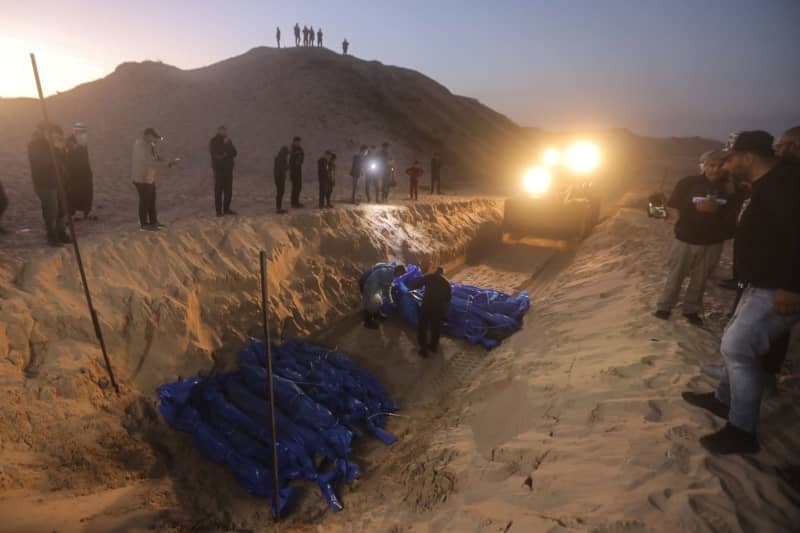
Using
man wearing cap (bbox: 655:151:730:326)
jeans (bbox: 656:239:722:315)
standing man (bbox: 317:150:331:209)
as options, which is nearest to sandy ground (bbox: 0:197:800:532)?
jeans (bbox: 656:239:722:315)

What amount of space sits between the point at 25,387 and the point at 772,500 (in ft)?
21.1

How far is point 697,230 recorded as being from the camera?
17.1 feet

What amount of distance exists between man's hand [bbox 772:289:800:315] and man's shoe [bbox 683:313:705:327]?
2946 mm

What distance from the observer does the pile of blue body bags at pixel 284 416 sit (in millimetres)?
4770

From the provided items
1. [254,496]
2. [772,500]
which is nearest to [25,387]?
[254,496]

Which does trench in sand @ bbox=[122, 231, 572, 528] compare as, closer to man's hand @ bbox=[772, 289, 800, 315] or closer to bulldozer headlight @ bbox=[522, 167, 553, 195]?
man's hand @ bbox=[772, 289, 800, 315]

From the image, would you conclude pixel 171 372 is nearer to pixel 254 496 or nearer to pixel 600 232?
pixel 254 496

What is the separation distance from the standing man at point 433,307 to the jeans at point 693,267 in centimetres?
318

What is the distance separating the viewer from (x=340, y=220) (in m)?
9.95

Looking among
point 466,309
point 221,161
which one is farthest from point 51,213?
point 466,309

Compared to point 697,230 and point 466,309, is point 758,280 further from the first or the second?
point 466,309

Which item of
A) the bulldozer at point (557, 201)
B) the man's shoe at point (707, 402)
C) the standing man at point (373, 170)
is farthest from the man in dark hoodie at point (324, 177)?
the man's shoe at point (707, 402)

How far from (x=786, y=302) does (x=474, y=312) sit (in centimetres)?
536

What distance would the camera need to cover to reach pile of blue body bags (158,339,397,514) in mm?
4770
